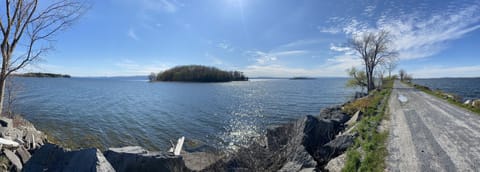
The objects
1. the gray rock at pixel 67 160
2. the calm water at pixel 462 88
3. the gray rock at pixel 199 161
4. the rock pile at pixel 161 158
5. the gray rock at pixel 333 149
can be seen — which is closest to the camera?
the gray rock at pixel 67 160

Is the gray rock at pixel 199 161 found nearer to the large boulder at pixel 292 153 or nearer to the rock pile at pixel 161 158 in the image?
the rock pile at pixel 161 158

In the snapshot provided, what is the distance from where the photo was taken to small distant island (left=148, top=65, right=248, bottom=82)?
123062 millimetres

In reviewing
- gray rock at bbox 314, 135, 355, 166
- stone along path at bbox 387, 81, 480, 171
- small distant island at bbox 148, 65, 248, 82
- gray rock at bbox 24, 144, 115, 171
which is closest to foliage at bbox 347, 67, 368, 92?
stone along path at bbox 387, 81, 480, 171

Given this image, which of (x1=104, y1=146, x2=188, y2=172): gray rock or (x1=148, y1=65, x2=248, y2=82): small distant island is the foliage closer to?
(x1=104, y1=146, x2=188, y2=172): gray rock

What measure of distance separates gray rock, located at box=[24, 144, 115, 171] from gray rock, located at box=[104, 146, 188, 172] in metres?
1.18

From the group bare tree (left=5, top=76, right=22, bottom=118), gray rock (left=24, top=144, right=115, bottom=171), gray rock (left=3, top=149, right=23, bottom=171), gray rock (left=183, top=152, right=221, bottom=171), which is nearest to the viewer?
gray rock (left=24, top=144, right=115, bottom=171)

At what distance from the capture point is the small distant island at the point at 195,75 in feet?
404

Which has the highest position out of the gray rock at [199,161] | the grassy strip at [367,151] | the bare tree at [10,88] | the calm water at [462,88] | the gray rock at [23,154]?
the bare tree at [10,88]

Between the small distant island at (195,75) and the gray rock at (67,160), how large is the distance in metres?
116

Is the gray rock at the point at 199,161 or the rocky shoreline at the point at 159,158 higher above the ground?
the rocky shoreline at the point at 159,158

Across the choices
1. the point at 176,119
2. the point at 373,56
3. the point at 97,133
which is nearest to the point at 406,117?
the point at 176,119

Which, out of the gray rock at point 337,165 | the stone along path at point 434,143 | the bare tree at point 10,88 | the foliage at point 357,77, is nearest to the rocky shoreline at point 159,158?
the gray rock at point 337,165

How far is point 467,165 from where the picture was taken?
19.9 ft

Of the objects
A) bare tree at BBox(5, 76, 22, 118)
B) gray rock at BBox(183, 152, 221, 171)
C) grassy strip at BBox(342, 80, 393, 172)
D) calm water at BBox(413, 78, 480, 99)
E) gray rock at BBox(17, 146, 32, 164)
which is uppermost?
bare tree at BBox(5, 76, 22, 118)
